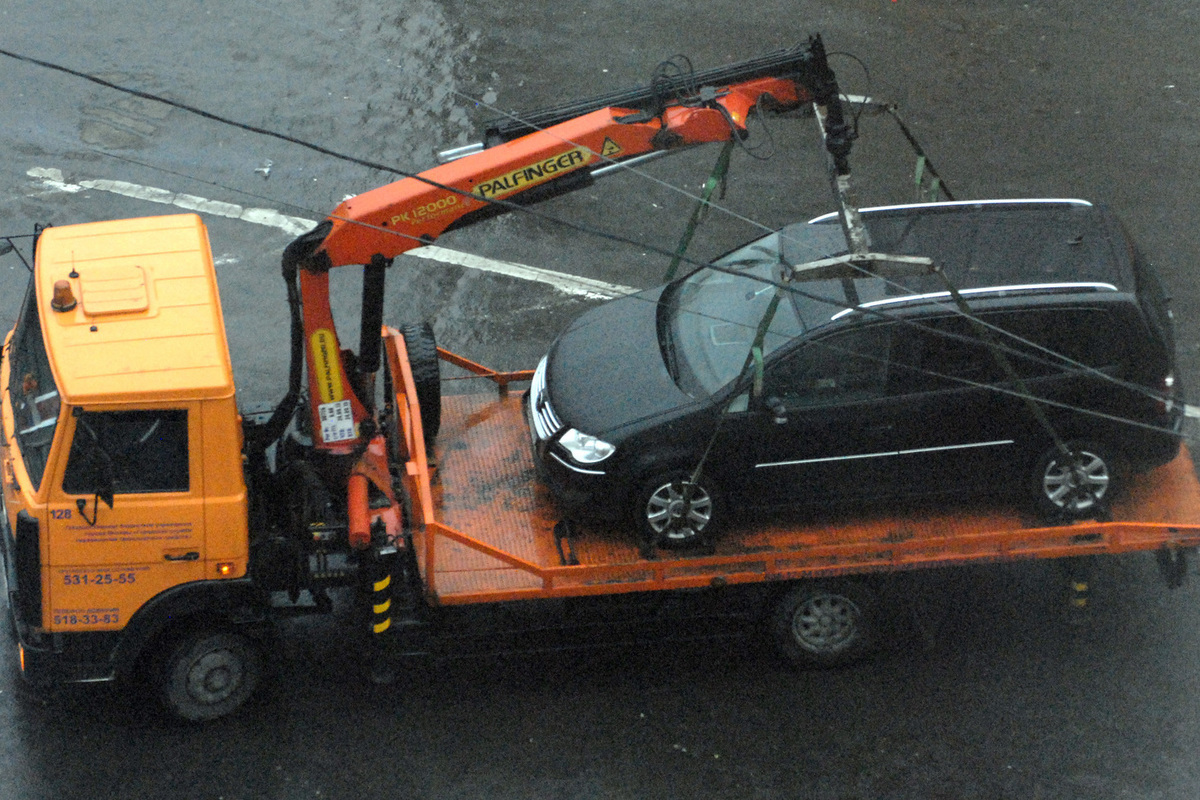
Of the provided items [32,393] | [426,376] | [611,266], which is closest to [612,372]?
[426,376]

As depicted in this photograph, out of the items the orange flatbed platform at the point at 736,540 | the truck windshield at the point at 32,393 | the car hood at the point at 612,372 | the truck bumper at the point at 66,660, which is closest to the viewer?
the truck windshield at the point at 32,393

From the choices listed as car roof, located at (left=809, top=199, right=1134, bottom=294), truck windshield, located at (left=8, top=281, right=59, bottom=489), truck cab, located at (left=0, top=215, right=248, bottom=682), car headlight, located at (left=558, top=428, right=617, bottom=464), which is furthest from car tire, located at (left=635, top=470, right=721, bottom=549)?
truck windshield, located at (left=8, top=281, right=59, bottom=489)

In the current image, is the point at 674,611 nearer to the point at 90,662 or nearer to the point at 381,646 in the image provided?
the point at 381,646

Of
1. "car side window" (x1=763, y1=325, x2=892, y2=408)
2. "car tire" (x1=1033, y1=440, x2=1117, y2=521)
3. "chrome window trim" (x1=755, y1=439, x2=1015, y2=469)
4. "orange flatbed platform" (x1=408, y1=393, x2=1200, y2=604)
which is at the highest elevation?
"car side window" (x1=763, y1=325, x2=892, y2=408)

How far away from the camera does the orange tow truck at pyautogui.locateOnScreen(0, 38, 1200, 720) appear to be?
22.8ft

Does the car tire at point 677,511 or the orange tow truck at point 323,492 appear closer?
the orange tow truck at point 323,492

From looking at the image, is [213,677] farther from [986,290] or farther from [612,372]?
[986,290]

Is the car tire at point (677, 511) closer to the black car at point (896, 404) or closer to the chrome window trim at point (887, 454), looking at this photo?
the black car at point (896, 404)

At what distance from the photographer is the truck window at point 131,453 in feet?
22.1

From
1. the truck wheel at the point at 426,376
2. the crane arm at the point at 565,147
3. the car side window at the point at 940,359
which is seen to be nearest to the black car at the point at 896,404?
the car side window at the point at 940,359

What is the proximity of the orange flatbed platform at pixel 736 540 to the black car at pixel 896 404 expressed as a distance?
0.70ft

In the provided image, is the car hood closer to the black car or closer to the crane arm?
the black car

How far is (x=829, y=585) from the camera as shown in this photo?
318 inches

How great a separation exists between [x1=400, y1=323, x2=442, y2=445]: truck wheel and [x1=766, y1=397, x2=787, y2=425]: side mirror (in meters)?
2.24
